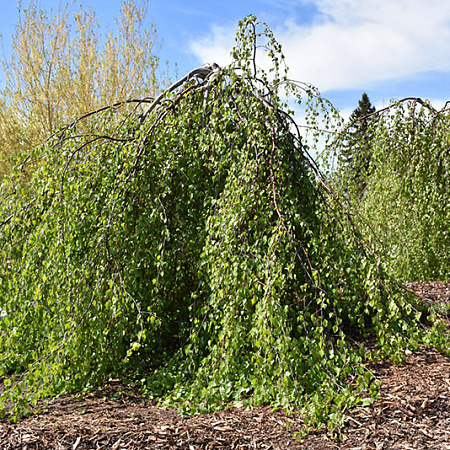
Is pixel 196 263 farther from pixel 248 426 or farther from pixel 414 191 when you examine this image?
pixel 414 191

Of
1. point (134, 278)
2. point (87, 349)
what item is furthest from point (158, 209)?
point (87, 349)

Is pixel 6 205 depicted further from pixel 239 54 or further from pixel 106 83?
pixel 106 83

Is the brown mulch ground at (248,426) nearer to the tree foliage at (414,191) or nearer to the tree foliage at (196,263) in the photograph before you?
the tree foliage at (196,263)

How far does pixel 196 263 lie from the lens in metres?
3.34

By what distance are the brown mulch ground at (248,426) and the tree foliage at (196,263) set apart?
138 mm

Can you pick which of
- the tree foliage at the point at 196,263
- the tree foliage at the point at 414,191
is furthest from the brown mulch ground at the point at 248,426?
the tree foliage at the point at 414,191

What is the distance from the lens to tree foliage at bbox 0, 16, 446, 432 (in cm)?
280

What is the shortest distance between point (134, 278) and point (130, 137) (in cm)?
105

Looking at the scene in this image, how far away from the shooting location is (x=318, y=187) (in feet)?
10.8

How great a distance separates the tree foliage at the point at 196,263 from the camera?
2.80 m

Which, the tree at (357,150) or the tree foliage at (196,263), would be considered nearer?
the tree foliage at (196,263)

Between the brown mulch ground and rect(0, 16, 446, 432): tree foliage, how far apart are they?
0.14 metres

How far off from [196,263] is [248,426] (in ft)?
3.89

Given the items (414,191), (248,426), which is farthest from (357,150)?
(248,426)
